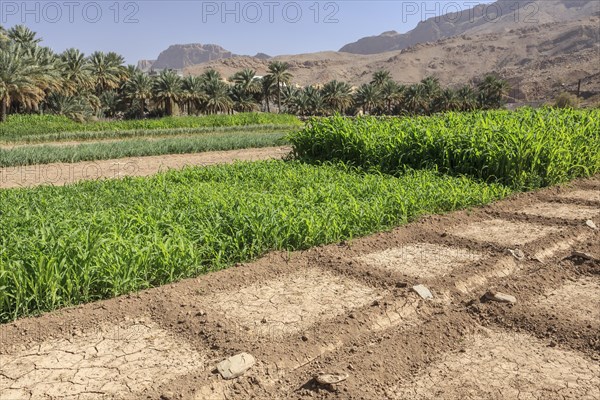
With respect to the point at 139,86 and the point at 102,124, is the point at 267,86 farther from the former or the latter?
the point at 102,124

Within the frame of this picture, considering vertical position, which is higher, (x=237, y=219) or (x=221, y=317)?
(x=237, y=219)

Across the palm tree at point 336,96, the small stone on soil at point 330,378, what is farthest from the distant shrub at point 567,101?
the small stone on soil at point 330,378

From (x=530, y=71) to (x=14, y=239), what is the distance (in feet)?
330

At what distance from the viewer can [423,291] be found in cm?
407

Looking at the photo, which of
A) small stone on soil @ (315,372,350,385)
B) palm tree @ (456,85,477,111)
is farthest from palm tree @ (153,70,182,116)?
small stone on soil @ (315,372,350,385)

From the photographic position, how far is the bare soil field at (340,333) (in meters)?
2.88

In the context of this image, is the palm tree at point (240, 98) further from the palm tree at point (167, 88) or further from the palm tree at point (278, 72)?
the palm tree at point (167, 88)

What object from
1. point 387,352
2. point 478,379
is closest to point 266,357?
point 387,352

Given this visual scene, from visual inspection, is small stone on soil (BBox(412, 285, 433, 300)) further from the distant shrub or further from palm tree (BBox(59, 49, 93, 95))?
the distant shrub

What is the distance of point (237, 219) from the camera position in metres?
5.12

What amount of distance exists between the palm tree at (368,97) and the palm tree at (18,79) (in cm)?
3321

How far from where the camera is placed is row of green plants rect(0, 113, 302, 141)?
26.4 metres

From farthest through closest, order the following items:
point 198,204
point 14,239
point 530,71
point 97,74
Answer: point 530,71 → point 97,74 → point 198,204 → point 14,239

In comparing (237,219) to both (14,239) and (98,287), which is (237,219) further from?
(14,239)
